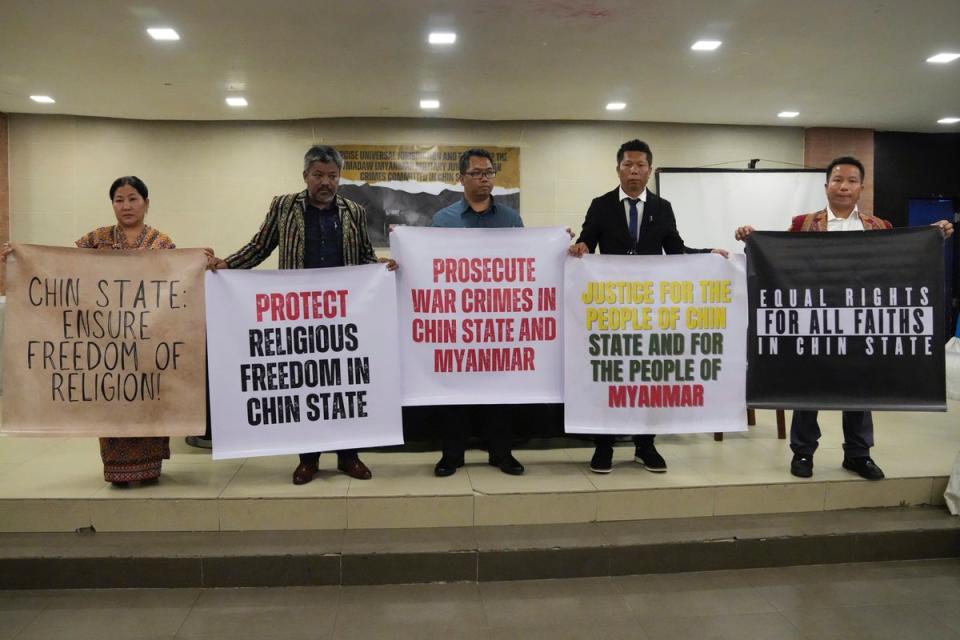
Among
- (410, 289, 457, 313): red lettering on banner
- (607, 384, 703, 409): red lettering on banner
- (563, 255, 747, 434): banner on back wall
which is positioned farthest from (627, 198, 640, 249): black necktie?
(410, 289, 457, 313): red lettering on banner

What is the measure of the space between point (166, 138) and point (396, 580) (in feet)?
21.3

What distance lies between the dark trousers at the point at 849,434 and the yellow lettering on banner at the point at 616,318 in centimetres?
81

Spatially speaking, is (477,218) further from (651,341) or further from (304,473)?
(304,473)

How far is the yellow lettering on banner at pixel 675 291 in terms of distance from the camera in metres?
2.67

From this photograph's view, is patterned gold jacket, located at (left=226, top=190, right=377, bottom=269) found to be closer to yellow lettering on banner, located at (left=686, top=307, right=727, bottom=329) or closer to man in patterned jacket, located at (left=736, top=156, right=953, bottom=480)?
yellow lettering on banner, located at (left=686, top=307, right=727, bottom=329)

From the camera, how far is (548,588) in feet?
7.34

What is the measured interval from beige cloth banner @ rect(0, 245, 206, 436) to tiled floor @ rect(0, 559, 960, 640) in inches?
25.6

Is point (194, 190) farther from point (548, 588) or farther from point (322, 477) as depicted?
point (548, 588)

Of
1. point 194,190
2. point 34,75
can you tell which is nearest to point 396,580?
point 34,75

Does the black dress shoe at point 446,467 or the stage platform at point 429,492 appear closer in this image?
the stage platform at point 429,492

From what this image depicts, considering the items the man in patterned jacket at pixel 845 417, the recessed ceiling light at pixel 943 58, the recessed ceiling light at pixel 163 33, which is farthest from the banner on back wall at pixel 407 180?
the man in patterned jacket at pixel 845 417

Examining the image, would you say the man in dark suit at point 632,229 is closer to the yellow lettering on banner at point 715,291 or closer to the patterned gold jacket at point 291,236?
the yellow lettering on banner at point 715,291

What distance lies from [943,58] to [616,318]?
14.8 feet

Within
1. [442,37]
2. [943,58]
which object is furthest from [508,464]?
[943,58]
